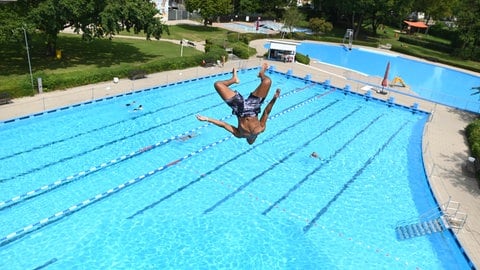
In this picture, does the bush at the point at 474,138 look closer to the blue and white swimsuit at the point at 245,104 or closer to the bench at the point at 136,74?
the blue and white swimsuit at the point at 245,104

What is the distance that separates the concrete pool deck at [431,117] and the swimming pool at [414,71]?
3359 mm

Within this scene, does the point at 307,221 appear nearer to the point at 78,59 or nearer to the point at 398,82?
the point at 78,59

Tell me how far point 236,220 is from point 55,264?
260 inches

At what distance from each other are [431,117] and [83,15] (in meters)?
26.3

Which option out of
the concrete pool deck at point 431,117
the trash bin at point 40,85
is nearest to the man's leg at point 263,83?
the concrete pool deck at point 431,117

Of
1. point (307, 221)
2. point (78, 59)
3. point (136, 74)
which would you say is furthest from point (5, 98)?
point (307, 221)

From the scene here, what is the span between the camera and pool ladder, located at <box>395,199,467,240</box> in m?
16.0

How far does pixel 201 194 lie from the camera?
56.5ft

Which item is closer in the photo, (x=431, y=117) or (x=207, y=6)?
(x=431, y=117)

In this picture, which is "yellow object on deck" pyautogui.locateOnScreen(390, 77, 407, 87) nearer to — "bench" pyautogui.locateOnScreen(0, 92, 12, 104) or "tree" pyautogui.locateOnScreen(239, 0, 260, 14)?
"bench" pyautogui.locateOnScreen(0, 92, 12, 104)

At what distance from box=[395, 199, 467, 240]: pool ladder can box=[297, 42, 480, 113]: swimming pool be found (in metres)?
19.6

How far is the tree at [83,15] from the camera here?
2609 centimetres

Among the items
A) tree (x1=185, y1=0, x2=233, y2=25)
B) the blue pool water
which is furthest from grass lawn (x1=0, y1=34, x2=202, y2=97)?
tree (x1=185, y1=0, x2=233, y2=25)

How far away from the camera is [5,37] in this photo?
978 inches
